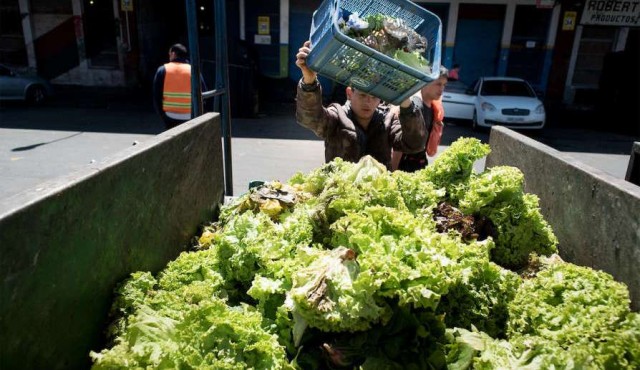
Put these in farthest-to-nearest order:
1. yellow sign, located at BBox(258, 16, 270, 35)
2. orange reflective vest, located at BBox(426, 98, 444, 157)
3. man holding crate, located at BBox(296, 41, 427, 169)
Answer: yellow sign, located at BBox(258, 16, 270, 35), orange reflective vest, located at BBox(426, 98, 444, 157), man holding crate, located at BBox(296, 41, 427, 169)

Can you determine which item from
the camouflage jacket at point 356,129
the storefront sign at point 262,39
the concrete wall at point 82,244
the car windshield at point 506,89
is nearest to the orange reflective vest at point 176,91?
the camouflage jacket at point 356,129

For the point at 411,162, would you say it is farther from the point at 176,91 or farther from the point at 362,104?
the point at 176,91

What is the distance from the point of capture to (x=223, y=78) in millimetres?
4660

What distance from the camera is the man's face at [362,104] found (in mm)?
4016

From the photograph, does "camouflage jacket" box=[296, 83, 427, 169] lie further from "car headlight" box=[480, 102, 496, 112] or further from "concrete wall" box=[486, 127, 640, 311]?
"car headlight" box=[480, 102, 496, 112]

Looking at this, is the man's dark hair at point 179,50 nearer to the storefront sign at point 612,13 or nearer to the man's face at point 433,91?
the man's face at point 433,91

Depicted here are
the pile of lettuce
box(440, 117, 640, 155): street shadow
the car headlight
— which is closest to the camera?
the pile of lettuce

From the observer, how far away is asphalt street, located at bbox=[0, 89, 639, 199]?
30.0 feet

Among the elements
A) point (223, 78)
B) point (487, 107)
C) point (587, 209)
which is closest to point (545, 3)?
point (487, 107)

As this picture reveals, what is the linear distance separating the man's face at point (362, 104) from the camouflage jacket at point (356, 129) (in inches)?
2.9

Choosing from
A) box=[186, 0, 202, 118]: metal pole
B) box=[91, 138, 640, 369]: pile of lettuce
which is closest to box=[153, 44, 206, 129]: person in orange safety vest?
box=[186, 0, 202, 118]: metal pole

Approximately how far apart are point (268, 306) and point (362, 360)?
574mm

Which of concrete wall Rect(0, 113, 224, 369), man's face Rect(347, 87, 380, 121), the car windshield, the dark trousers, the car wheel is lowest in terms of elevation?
the car wheel

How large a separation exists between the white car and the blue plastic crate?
11.1m
